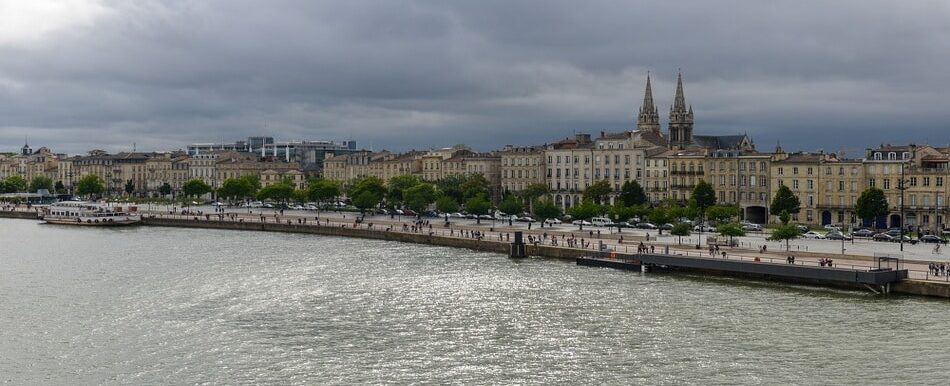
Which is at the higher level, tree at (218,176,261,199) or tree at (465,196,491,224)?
tree at (218,176,261,199)

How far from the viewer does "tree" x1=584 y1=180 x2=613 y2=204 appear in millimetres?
101938

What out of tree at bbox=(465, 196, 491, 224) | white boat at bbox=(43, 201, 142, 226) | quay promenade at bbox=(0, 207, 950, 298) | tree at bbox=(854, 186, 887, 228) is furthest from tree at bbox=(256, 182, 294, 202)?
tree at bbox=(854, 186, 887, 228)

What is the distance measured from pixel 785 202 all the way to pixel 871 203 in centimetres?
803

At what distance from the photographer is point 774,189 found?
8900 centimetres

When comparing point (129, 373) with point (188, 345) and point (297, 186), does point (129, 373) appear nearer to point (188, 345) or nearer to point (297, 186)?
point (188, 345)

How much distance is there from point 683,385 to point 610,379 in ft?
7.13

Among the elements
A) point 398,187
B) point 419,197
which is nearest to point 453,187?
point 398,187

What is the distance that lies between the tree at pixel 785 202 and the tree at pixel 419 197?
33.5m

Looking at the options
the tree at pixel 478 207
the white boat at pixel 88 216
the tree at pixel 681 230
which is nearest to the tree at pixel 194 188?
the white boat at pixel 88 216

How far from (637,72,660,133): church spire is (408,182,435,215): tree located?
133 ft

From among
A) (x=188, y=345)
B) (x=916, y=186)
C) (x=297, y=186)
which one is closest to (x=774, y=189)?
(x=916, y=186)

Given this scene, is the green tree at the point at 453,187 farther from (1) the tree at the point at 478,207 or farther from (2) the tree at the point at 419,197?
(1) the tree at the point at 478,207

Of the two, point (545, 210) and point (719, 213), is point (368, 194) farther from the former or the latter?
point (719, 213)

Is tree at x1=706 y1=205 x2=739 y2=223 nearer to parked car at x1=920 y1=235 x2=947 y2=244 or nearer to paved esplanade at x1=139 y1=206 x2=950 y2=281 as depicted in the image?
paved esplanade at x1=139 y1=206 x2=950 y2=281
